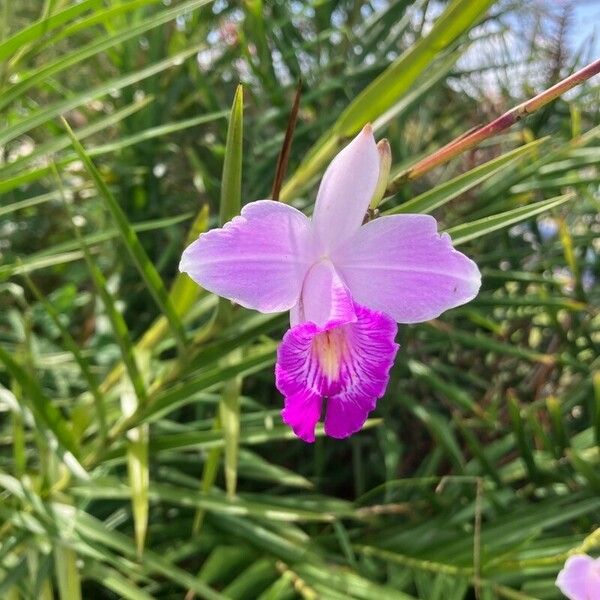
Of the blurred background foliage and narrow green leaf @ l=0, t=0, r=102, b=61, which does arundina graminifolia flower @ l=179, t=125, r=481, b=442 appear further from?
narrow green leaf @ l=0, t=0, r=102, b=61

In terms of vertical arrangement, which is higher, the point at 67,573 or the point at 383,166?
the point at 383,166

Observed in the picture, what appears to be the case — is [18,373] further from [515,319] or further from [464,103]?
[464,103]

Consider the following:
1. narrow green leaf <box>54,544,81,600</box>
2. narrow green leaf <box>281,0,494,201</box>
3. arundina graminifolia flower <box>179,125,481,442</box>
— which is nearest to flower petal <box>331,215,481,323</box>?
arundina graminifolia flower <box>179,125,481,442</box>

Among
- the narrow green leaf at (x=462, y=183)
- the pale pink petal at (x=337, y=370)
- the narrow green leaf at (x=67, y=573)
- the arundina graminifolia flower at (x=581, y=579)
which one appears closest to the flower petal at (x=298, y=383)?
the pale pink petal at (x=337, y=370)

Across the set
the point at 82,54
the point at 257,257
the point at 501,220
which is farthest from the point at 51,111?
the point at 501,220

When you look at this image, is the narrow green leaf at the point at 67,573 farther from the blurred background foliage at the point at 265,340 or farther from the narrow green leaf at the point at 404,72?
the narrow green leaf at the point at 404,72

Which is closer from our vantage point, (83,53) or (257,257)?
(257,257)

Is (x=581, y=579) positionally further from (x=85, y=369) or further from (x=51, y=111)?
(x=51, y=111)
